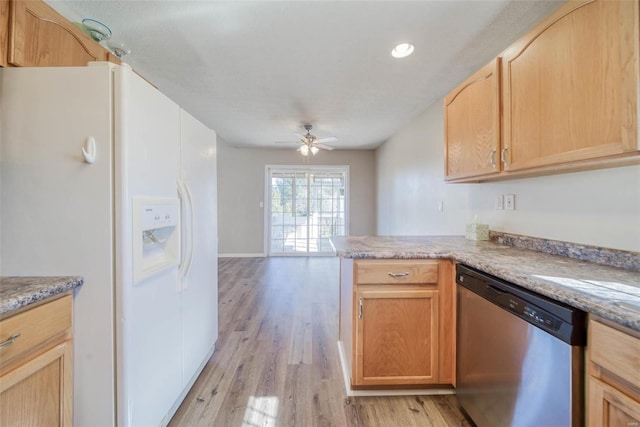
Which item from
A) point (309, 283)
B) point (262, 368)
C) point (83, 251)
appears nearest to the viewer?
point (83, 251)

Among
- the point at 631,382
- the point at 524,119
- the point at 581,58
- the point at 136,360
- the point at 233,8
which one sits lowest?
the point at 136,360

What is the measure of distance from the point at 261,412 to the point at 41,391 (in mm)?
1011

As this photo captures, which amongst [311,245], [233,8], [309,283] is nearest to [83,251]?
[233,8]

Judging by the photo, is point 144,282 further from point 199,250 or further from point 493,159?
point 493,159

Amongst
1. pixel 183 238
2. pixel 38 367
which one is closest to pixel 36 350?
pixel 38 367

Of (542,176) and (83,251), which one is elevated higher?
(542,176)

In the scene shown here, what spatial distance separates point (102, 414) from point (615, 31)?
7.95 feet

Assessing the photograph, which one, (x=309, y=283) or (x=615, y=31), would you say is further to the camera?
(x=309, y=283)

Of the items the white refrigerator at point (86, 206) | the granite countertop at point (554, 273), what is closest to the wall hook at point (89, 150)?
the white refrigerator at point (86, 206)

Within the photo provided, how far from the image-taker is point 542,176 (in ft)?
5.27

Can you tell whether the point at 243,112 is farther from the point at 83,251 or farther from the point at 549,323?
the point at 549,323

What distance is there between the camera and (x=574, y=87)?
1.09 m

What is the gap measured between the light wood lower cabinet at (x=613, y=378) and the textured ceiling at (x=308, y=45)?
1734 millimetres

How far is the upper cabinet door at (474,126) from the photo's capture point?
1543 mm
